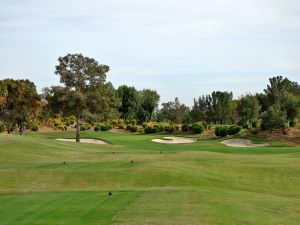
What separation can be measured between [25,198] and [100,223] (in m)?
5.21

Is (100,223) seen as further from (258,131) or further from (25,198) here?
(258,131)

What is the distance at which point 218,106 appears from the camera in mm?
87500

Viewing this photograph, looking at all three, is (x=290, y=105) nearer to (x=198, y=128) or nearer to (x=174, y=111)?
(x=198, y=128)

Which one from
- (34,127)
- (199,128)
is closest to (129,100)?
(34,127)

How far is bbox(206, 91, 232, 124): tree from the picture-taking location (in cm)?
8547

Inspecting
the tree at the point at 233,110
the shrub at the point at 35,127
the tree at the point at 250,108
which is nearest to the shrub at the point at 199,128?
the tree at the point at 250,108

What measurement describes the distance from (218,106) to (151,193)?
233ft

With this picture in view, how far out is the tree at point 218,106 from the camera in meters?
85.5

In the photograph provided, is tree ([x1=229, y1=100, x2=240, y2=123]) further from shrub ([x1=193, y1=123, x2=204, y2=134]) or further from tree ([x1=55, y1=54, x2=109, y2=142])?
tree ([x1=55, y1=54, x2=109, y2=142])

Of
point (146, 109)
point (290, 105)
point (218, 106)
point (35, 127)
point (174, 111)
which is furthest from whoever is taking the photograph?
point (174, 111)

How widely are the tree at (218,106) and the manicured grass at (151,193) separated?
54028 mm

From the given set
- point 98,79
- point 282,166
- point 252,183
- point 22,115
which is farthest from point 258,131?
point 252,183

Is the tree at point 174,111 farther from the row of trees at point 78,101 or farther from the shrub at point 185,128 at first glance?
the shrub at point 185,128

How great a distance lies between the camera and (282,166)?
93.5 ft
